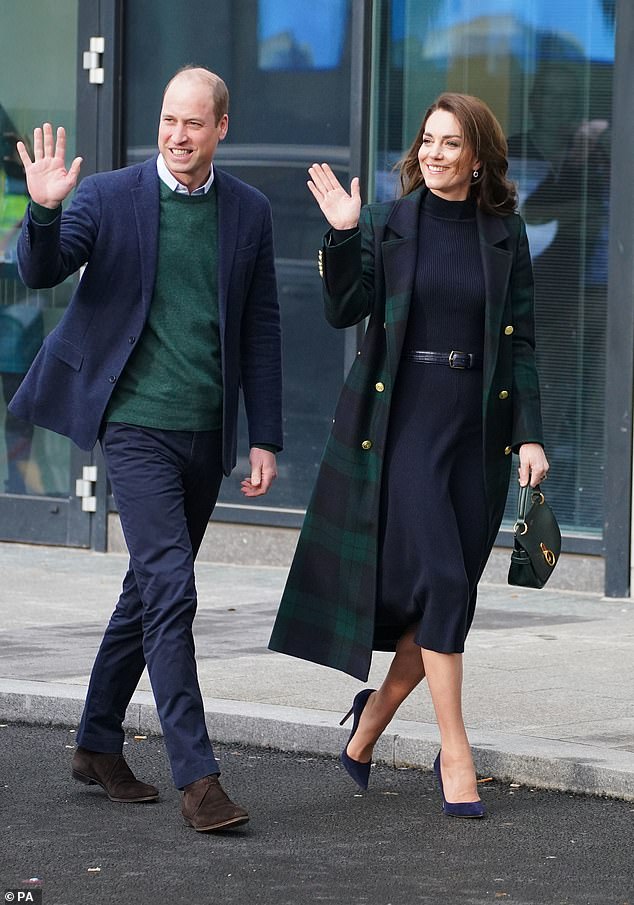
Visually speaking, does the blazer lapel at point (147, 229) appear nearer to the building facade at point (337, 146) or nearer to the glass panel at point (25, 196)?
the building facade at point (337, 146)

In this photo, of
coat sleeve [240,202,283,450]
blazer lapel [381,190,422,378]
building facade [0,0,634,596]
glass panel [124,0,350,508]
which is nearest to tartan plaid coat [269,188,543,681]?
blazer lapel [381,190,422,378]

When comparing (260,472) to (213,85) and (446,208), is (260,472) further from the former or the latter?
(213,85)

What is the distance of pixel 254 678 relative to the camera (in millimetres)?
7020

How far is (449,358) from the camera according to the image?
207 inches

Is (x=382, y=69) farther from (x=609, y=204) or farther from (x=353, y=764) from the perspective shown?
(x=353, y=764)

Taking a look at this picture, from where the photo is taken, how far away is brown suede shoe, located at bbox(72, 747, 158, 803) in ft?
17.7

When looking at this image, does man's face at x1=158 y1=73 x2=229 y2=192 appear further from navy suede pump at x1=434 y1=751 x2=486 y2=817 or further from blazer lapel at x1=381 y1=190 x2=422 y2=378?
navy suede pump at x1=434 y1=751 x2=486 y2=817

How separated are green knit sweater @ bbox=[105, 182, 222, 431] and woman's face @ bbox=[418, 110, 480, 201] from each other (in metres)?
0.64

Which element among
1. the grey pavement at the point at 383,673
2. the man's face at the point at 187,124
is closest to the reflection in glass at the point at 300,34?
the grey pavement at the point at 383,673

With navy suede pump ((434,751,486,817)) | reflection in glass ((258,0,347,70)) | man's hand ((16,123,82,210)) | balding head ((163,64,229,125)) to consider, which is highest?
reflection in glass ((258,0,347,70))

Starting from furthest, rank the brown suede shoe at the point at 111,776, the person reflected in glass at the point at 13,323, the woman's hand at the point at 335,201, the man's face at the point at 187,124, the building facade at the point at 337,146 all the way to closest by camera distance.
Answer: the person reflected in glass at the point at 13,323 < the building facade at the point at 337,146 < the brown suede shoe at the point at 111,776 < the man's face at the point at 187,124 < the woman's hand at the point at 335,201

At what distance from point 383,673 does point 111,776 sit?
77.1 inches

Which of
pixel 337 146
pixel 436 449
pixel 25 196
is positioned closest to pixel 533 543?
pixel 436 449

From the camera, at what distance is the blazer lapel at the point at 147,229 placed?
518cm
